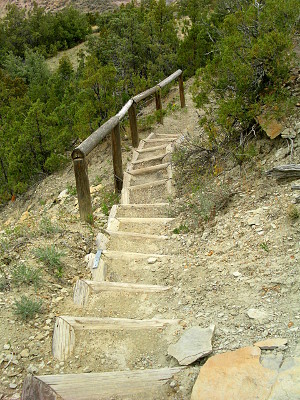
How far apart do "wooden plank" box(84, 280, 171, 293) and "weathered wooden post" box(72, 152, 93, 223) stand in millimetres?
1477

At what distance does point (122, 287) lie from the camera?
3.66 m

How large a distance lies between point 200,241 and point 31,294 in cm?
183

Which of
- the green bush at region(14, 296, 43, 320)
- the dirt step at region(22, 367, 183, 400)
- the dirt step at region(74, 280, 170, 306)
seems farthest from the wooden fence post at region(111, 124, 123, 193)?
the dirt step at region(22, 367, 183, 400)

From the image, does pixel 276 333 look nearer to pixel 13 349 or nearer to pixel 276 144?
pixel 13 349

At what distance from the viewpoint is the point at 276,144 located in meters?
5.20

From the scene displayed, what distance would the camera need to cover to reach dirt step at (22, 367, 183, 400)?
2396 millimetres

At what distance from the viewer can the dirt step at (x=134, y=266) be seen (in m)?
4.03

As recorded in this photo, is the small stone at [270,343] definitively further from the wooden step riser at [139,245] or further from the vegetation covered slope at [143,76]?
the vegetation covered slope at [143,76]

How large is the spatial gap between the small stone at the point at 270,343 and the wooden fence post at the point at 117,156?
14.4 ft

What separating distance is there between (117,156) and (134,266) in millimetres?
2694

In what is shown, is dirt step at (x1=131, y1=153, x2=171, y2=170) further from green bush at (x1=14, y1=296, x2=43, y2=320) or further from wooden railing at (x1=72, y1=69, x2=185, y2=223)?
green bush at (x1=14, y1=296, x2=43, y2=320)

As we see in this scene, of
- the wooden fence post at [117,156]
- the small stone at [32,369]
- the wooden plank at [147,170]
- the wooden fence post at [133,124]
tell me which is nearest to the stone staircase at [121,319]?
the small stone at [32,369]

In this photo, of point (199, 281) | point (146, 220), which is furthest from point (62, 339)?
point (146, 220)

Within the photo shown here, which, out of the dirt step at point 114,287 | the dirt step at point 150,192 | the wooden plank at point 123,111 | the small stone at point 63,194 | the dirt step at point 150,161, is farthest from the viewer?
the small stone at point 63,194
